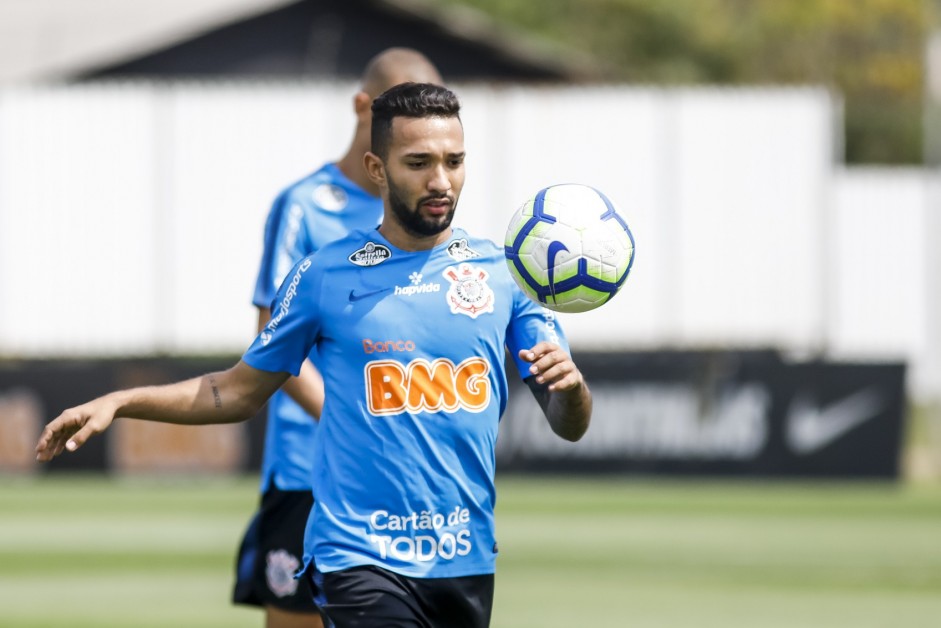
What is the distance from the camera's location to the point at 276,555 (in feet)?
21.5

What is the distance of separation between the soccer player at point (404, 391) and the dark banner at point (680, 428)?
12493 mm

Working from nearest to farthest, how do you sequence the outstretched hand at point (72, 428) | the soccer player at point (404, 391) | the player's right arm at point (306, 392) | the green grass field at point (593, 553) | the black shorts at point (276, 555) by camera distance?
the outstretched hand at point (72, 428) → the soccer player at point (404, 391) → the player's right arm at point (306, 392) → the black shorts at point (276, 555) → the green grass field at point (593, 553)

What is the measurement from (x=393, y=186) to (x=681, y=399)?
1316cm

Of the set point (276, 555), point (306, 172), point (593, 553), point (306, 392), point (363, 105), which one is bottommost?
point (593, 553)

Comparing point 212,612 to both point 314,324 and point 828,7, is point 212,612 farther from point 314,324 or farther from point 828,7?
point 828,7

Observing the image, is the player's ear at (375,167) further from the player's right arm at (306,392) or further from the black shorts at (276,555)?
the black shorts at (276,555)

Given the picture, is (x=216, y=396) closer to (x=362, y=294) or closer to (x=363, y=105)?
(x=362, y=294)

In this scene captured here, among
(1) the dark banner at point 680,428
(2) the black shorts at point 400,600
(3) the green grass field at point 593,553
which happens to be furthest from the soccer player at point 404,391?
(1) the dark banner at point 680,428

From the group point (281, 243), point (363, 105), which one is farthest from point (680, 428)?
point (281, 243)

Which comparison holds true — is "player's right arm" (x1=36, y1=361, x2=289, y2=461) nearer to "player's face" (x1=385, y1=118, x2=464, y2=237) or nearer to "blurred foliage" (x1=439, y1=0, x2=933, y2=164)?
"player's face" (x1=385, y1=118, x2=464, y2=237)

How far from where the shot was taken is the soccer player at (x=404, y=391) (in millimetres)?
4996

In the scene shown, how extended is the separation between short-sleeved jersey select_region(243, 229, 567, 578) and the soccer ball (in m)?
0.15

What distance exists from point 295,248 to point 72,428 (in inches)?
72.5

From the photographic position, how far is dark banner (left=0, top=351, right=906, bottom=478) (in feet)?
58.5
